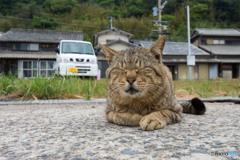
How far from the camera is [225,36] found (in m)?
25.5

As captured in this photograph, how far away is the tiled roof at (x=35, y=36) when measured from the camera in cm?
2159

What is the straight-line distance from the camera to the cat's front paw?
1608mm

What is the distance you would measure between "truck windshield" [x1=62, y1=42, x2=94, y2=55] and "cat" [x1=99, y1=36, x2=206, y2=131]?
8288 millimetres

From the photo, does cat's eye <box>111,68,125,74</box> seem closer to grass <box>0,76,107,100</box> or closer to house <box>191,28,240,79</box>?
grass <box>0,76,107,100</box>

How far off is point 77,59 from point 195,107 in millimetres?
7635

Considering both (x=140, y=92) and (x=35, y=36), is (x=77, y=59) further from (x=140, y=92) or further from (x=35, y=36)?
(x=35, y=36)

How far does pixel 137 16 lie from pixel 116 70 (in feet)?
130

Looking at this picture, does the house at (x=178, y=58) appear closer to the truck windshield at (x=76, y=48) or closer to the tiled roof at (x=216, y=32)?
the tiled roof at (x=216, y=32)

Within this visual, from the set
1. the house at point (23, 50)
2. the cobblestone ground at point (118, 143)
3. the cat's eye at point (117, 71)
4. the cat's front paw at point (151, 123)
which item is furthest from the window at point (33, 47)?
the cat's front paw at point (151, 123)

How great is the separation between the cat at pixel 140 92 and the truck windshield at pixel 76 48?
27.2 ft

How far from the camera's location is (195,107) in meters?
2.59

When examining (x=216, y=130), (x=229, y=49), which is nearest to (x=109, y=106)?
(x=216, y=130)

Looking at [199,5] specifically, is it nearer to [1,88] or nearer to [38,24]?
[38,24]

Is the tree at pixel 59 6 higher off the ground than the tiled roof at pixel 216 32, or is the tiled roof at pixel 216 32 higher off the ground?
the tree at pixel 59 6
